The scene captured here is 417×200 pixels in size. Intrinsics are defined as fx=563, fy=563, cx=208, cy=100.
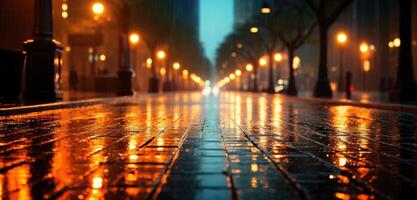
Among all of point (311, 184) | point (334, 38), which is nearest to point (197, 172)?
point (311, 184)

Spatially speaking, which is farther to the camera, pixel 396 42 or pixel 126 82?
pixel 396 42

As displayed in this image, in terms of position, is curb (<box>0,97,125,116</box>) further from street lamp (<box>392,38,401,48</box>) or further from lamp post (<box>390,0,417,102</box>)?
street lamp (<box>392,38,401,48</box>)

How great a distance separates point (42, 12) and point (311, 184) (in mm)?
18268

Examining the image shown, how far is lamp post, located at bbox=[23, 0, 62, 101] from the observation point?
21.3m

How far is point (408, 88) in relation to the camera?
24812mm

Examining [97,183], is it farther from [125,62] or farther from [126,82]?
[125,62]

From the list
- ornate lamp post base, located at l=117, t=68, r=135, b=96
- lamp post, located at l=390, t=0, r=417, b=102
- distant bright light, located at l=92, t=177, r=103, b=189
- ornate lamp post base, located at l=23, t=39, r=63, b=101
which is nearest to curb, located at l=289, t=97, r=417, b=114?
lamp post, located at l=390, t=0, r=417, b=102

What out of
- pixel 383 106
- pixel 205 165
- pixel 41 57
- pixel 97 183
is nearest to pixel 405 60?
pixel 383 106

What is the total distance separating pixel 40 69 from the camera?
21422mm

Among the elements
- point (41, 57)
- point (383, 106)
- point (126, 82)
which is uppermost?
point (41, 57)

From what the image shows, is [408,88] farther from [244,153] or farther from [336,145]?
[244,153]

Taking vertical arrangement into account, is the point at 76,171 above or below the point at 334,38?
below

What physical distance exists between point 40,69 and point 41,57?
1.51 ft

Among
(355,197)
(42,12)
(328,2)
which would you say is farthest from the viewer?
(328,2)
